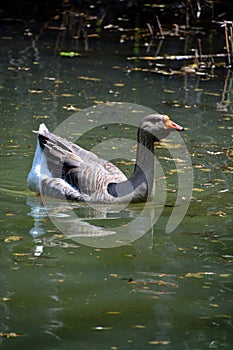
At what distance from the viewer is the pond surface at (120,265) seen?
19.9 feet

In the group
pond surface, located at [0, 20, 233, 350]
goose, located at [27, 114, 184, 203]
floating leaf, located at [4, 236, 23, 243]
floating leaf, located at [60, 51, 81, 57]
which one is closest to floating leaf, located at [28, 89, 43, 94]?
pond surface, located at [0, 20, 233, 350]

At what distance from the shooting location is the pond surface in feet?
19.9

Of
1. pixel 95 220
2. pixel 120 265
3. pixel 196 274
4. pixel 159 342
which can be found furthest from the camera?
pixel 95 220

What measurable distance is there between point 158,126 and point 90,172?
96cm

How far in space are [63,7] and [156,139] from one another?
43.1 feet

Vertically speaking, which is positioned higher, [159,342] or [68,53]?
[68,53]

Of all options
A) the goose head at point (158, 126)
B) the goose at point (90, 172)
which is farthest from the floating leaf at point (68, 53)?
the goose head at point (158, 126)

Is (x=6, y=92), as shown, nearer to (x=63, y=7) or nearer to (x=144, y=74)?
(x=144, y=74)

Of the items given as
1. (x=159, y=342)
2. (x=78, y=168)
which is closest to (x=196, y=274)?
(x=159, y=342)

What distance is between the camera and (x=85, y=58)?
54.6ft

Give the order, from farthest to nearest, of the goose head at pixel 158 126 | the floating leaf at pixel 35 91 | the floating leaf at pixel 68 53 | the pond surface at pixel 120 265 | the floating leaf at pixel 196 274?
the floating leaf at pixel 68 53 < the floating leaf at pixel 35 91 < the goose head at pixel 158 126 < the floating leaf at pixel 196 274 < the pond surface at pixel 120 265

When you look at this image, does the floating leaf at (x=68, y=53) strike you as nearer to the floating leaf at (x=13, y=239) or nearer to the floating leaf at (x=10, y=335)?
the floating leaf at (x=13, y=239)

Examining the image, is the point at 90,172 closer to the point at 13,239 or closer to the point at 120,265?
the point at 13,239

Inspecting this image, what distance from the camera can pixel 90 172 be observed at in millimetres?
9680
